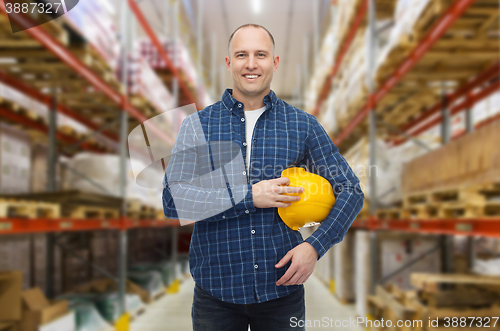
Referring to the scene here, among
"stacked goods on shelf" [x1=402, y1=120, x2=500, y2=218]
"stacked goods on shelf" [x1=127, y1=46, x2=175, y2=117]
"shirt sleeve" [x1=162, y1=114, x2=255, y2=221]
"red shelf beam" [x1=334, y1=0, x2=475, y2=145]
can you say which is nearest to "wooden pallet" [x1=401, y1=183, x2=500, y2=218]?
"stacked goods on shelf" [x1=402, y1=120, x2=500, y2=218]

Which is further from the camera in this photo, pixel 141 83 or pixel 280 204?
pixel 141 83

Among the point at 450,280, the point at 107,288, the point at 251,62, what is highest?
the point at 251,62

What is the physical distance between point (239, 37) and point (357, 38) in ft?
16.4

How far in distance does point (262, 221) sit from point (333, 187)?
21 cm

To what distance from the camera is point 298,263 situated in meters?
1.05

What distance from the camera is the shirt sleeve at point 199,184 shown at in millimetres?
1030

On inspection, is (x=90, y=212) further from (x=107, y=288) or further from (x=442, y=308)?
(x=442, y=308)

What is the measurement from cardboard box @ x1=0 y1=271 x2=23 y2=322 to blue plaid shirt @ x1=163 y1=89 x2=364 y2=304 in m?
2.95

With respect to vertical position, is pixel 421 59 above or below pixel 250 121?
above

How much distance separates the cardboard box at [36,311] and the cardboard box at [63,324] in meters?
0.04

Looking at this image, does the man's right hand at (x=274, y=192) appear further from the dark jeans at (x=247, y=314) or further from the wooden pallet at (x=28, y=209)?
the wooden pallet at (x=28, y=209)

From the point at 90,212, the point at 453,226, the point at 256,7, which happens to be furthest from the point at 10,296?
the point at 453,226

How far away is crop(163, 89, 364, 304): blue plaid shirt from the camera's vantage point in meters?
1.11

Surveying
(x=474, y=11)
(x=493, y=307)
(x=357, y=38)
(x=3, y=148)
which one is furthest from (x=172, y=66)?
(x=493, y=307)
